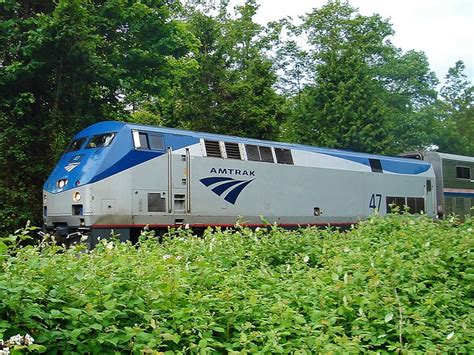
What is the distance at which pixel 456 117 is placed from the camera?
5316 centimetres

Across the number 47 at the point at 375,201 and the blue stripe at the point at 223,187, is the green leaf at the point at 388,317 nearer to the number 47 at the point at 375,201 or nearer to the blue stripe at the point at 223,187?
the blue stripe at the point at 223,187

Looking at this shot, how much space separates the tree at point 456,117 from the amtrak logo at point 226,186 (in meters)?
33.9

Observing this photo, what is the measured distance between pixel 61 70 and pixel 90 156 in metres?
4.93

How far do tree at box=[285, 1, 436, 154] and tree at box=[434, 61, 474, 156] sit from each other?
2812 millimetres

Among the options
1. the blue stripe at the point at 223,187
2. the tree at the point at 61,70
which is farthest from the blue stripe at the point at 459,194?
the tree at the point at 61,70

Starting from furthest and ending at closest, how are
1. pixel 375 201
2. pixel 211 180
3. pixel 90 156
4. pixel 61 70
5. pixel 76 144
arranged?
pixel 375 201 < pixel 61 70 < pixel 211 180 < pixel 76 144 < pixel 90 156

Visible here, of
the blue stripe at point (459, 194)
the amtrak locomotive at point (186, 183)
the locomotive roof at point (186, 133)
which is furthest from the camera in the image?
the blue stripe at point (459, 194)

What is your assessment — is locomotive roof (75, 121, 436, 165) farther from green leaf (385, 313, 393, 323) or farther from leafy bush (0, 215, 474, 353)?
green leaf (385, 313, 393, 323)

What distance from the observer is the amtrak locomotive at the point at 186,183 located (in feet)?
40.8

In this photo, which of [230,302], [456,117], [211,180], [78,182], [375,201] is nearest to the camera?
[230,302]

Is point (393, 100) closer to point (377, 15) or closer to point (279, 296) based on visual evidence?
point (377, 15)

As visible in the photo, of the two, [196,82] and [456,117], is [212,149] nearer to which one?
[196,82]

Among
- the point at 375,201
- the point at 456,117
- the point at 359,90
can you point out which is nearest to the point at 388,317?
the point at 375,201

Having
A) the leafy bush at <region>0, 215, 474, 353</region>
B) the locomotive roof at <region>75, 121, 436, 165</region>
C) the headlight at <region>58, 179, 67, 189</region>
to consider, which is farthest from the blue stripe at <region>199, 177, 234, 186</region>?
the leafy bush at <region>0, 215, 474, 353</region>
